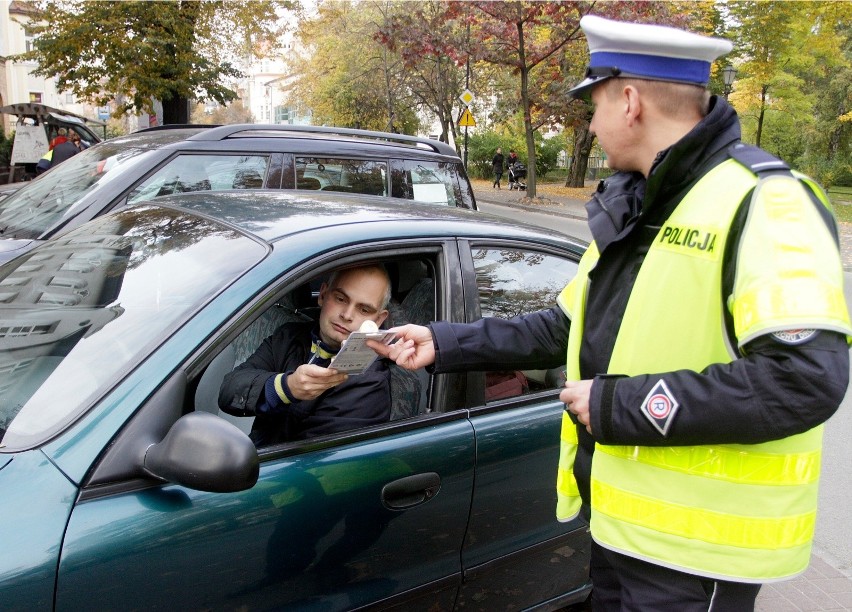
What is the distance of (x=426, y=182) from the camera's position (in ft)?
20.2

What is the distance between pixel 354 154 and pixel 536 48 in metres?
18.1

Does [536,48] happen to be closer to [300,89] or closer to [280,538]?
[280,538]

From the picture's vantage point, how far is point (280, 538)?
1913mm

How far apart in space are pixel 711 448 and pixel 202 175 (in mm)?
4376

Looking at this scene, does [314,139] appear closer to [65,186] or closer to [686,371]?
[65,186]

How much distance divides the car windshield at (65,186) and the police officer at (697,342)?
3.99 metres

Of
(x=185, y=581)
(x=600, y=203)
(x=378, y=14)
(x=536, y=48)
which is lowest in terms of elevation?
(x=185, y=581)

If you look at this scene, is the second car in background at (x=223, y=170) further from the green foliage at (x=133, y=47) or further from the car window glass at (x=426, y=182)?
the green foliage at (x=133, y=47)

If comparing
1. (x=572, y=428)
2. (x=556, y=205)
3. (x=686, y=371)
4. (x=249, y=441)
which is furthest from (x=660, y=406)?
(x=556, y=205)

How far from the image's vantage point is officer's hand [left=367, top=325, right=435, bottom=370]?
7.25 feet

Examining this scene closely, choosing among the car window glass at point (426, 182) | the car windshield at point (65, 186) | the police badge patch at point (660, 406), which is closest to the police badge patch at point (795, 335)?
the police badge patch at point (660, 406)

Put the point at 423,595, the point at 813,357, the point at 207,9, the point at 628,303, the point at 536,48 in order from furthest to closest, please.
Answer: the point at 536,48 → the point at 207,9 → the point at 423,595 → the point at 628,303 → the point at 813,357

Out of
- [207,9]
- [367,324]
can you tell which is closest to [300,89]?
[207,9]

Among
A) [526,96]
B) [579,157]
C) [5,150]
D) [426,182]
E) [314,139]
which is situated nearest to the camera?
[314,139]
